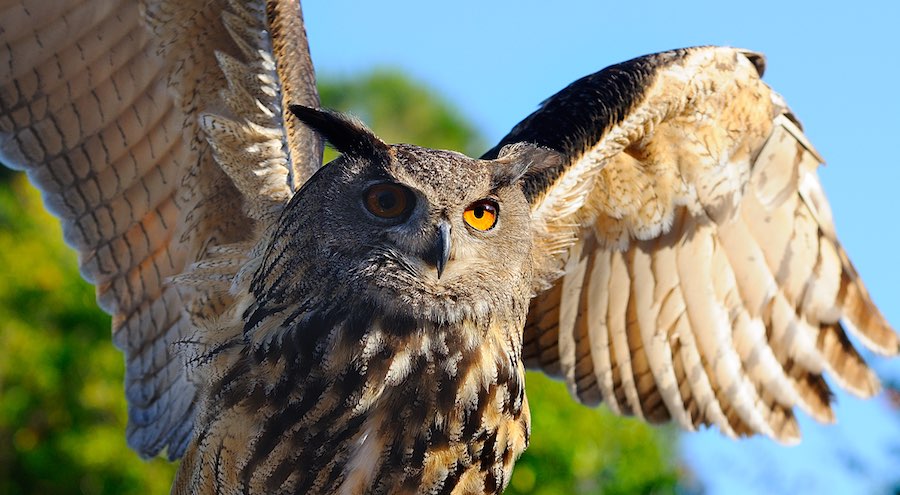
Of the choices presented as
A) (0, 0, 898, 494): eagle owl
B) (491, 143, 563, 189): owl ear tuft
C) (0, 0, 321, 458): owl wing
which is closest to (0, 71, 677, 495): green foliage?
(0, 0, 898, 494): eagle owl

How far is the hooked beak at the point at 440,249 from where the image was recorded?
2.43 metres

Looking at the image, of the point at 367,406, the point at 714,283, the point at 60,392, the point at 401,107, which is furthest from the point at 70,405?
the point at 401,107

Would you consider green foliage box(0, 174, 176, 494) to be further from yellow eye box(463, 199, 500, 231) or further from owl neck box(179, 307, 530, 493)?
yellow eye box(463, 199, 500, 231)

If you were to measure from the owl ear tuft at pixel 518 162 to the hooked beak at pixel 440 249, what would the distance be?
0.20m

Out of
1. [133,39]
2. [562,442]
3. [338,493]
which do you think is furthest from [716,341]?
[133,39]

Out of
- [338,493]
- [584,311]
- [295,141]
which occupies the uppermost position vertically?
[584,311]

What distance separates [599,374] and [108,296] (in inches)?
68.5

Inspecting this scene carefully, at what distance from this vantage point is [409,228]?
2488mm

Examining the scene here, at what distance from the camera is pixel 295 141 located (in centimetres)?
334

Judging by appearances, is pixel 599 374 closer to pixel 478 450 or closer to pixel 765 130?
pixel 765 130

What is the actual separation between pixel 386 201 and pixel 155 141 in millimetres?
1299

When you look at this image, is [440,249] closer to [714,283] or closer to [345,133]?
[345,133]

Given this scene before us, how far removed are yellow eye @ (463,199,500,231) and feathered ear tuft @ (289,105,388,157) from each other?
9.4 inches

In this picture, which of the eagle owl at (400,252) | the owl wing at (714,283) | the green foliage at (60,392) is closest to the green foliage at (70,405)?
the green foliage at (60,392)
